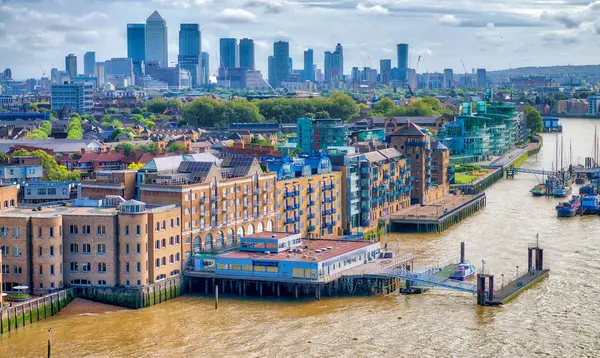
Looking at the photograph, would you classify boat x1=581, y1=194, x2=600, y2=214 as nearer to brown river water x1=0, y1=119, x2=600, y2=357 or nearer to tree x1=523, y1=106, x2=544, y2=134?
brown river water x1=0, y1=119, x2=600, y2=357

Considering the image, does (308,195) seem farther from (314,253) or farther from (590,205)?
(590,205)

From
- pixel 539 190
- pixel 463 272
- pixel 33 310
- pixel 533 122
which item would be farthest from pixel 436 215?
pixel 533 122

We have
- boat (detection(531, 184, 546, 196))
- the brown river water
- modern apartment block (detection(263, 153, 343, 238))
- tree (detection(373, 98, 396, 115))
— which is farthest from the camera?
tree (detection(373, 98, 396, 115))

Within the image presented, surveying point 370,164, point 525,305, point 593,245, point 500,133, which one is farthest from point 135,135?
point 525,305

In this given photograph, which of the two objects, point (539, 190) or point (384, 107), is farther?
point (384, 107)

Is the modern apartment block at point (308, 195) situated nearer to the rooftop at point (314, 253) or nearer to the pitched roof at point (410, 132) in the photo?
the rooftop at point (314, 253)

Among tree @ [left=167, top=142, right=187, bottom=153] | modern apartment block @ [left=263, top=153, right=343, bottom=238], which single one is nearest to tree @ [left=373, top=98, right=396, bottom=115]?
tree @ [left=167, top=142, right=187, bottom=153]

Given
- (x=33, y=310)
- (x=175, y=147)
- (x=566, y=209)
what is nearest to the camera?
(x=33, y=310)
